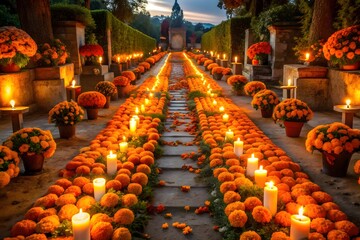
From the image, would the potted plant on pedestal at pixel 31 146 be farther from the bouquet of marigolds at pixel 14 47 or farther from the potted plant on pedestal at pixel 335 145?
the bouquet of marigolds at pixel 14 47

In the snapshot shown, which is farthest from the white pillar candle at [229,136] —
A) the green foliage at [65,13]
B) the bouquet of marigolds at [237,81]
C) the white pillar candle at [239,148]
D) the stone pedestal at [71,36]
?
the green foliage at [65,13]

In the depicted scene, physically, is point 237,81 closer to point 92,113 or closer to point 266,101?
point 266,101

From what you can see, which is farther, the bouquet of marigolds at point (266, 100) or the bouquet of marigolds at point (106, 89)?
the bouquet of marigolds at point (106, 89)

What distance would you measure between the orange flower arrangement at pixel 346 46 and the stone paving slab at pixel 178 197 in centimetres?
523

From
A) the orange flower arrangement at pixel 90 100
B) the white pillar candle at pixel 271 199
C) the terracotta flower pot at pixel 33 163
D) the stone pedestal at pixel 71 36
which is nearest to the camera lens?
the white pillar candle at pixel 271 199

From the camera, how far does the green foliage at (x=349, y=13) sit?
8617mm

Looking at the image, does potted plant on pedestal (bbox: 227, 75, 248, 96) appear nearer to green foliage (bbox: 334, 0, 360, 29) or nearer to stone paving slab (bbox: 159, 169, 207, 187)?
green foliage (bbox: 334, 0, 360, 29)

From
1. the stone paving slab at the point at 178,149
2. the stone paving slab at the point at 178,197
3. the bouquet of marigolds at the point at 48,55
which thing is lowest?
the stone paving slab at the point at 178,197

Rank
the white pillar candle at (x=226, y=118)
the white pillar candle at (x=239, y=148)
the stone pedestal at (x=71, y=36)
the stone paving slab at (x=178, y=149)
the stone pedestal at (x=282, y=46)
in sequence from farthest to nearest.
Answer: the stone pedestal at (x=282, y=46) < the stone pedestal at (x=71, y=36) < the white pillar candle at (x=226, y=118) < the stone paving slab at (x=178, y=149) < the white pillar candle at (x=239, y=148)

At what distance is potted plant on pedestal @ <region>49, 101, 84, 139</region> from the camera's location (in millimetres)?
6426

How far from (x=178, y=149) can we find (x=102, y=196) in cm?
254

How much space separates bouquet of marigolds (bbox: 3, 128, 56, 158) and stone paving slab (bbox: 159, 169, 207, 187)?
1.58 m

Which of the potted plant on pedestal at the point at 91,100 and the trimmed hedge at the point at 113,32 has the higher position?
the trimmed hedge at the point at 113,32

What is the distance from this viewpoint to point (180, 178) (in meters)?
4.86
